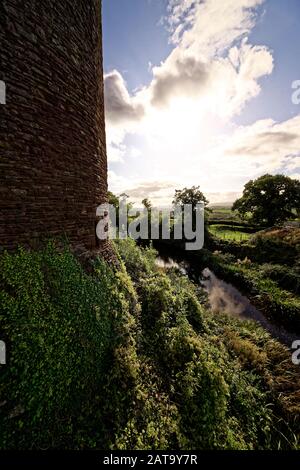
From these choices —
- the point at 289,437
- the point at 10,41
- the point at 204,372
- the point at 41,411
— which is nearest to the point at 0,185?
the point at 10,41

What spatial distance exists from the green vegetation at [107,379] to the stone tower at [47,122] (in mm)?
629

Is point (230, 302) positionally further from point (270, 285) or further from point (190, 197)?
point (190, 197)

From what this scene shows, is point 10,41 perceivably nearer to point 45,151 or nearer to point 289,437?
point 45,151

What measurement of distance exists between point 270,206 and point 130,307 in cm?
2666

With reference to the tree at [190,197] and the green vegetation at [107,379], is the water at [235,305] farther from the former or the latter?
the tree at [190,197]

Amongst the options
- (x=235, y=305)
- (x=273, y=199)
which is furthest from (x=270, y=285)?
(x=273, y=199)

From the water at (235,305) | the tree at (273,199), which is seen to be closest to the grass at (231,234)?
the tree at (273,199)

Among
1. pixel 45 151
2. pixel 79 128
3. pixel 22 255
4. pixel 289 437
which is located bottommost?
pixel 289 437

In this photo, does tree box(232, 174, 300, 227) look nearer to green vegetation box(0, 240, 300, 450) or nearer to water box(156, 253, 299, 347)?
water box(156, 253, 299, 347)

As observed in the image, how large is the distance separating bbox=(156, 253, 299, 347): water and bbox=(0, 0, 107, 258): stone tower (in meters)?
8.24

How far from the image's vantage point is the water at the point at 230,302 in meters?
9.26

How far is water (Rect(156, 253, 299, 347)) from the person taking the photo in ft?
30.4
